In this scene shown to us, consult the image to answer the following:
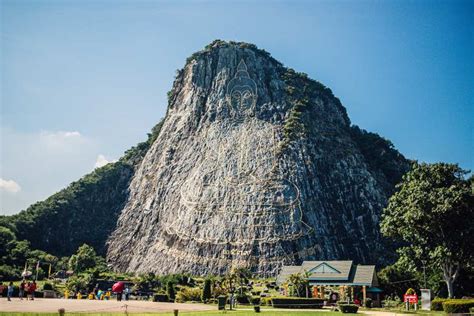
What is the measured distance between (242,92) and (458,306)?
85023mm

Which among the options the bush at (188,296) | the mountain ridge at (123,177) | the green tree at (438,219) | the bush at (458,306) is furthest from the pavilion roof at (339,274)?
the mountain ridge at (123,177)

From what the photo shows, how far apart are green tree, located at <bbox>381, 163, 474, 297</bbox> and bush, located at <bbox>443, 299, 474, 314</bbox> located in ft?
29.1

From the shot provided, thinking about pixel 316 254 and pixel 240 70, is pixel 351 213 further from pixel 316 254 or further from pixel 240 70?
pixel 240 70

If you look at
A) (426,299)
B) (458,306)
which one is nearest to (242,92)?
(426,299)

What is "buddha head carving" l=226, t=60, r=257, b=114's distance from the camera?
376ft

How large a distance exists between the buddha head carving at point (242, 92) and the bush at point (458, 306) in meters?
79.9

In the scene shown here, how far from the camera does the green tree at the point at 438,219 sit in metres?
45.5

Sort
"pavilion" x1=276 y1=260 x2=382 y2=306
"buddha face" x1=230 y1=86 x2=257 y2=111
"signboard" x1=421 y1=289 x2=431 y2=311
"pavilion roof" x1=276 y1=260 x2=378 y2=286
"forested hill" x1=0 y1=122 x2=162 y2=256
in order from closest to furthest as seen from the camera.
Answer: "signboard" x1=421 y1=289 x2=431 y2=311
"pavilion" x1=276 y1=260 x2=382 y2=306
"pavilion roof" x1=276 y1=260 x2=378 y2=286
"forested hill" x1=0 y1=122 x2=162 y2=256
"buddha face" x1=230 y1=86 x2=257 y2=111

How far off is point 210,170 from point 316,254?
28.0m

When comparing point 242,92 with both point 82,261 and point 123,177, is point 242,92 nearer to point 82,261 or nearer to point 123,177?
point 123,177

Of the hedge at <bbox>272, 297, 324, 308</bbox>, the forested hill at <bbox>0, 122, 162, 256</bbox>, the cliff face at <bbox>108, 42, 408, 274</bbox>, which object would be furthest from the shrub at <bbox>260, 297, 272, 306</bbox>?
the forested hill at <bbox>0, 122, 162, 256</bbox>

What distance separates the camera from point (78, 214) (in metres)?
110

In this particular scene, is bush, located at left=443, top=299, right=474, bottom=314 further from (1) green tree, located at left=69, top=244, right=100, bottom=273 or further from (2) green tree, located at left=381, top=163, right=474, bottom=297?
(1) green tree, located at left=69, top=244, right=100, bottom=273

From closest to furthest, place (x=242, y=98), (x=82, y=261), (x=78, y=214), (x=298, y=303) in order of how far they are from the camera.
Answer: (x=298, y=303) < (x=82, y=261) < (x=78, y=214) < (x=242, y=98)
